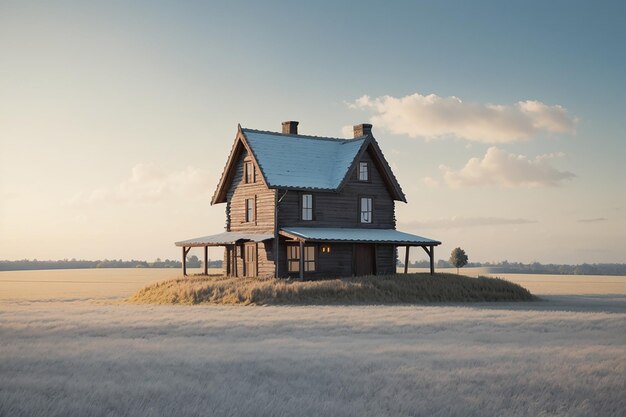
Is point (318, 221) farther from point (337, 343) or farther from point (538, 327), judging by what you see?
point (337, 343)

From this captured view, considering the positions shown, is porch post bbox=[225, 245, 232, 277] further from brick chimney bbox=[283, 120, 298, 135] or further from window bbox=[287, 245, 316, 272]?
brick chimney bbox=[283, 120, 298, 135]

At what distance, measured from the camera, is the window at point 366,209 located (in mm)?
48062

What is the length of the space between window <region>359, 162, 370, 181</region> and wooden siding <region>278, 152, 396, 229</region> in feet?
0.92

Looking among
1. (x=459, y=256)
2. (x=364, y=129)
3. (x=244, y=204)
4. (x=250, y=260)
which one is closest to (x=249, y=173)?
(x=244, y=204)

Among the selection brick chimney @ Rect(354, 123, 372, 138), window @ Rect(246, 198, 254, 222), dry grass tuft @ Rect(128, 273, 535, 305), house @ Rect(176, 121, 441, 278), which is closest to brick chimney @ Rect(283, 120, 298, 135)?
house @ Rect(176, 121, 441, 278)

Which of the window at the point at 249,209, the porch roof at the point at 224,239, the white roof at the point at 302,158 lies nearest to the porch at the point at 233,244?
the porch roof at the point at 224,239

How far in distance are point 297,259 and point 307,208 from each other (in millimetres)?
3473

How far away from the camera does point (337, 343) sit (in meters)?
18.2

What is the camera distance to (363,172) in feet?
158

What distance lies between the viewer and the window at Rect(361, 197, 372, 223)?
48.1m

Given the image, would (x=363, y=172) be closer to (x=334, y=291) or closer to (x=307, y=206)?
(x=307, y=206)

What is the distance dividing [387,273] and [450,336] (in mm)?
27626

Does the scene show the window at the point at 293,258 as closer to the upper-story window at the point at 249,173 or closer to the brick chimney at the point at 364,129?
the upper-story window at the point at 249,173

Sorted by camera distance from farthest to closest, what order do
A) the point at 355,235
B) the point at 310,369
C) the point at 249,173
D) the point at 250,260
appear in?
1. the point at 249,173
2. the point at 250,260
3. the point at 355,235
4. the point at 310,369
